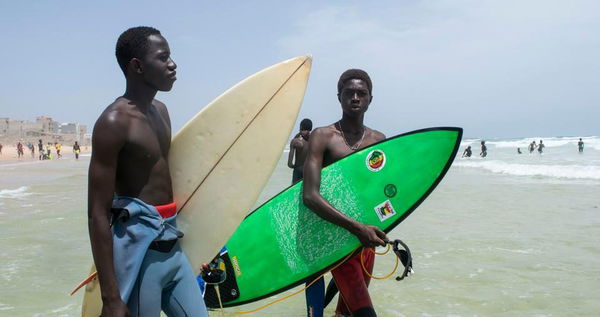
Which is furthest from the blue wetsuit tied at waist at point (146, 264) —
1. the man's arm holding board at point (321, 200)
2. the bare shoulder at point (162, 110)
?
the man's arm holding board at point (321, 200)

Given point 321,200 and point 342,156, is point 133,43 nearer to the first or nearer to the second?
point 321,200

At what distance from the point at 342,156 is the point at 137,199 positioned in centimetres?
137

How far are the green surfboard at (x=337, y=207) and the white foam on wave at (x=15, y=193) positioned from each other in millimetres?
10827

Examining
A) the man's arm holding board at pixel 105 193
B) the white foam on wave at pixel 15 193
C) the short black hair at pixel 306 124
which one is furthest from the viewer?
the white foam on wave at pixel 15 193

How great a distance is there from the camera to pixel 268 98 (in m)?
2.57

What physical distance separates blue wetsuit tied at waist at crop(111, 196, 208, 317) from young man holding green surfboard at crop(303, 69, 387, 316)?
2.99 ft

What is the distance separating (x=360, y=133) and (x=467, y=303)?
2.07 m

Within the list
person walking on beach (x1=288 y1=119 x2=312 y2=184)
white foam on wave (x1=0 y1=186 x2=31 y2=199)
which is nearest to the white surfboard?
person walking on beach (x1=288 y1=119 x2=312 y2=184)

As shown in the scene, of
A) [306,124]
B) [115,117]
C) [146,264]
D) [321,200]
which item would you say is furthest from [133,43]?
[306,124]

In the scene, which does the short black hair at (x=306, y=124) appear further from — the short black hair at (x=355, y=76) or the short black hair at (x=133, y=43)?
the short black hair at (x=133, y=43)

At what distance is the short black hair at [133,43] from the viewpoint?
167 centimetres

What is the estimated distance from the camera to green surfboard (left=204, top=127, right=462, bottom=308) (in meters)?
2.80

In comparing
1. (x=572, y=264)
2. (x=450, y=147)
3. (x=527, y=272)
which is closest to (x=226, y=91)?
(x=450, y=147)

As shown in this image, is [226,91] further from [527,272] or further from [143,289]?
[527,272]
